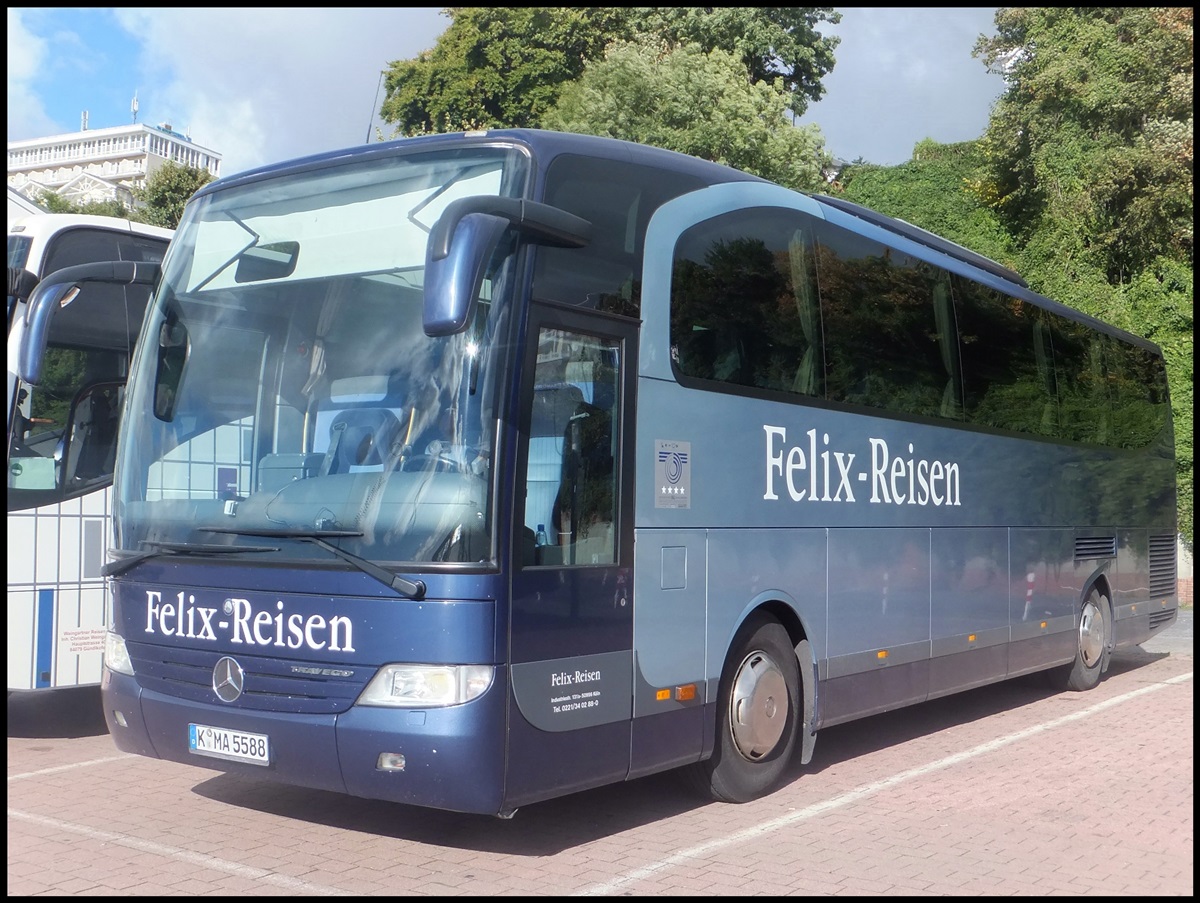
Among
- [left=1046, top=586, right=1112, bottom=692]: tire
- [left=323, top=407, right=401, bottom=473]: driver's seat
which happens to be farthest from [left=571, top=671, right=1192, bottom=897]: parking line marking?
[left=323, top=407, right=401, bottom=473]: driver's seat

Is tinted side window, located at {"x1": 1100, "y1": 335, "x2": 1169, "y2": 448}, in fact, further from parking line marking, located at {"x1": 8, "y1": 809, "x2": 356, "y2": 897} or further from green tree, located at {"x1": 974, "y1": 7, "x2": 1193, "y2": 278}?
green tree, located at {"x1": 974, "y1": 7, "x2": 1193, "y2": 278}

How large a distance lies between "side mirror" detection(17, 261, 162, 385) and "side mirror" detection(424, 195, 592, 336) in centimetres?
242

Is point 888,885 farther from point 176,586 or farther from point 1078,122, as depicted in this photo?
point 1078,122

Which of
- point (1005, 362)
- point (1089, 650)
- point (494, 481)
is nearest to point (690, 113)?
point (1089, 650)

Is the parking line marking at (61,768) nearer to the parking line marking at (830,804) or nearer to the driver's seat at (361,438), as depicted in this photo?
the driver's seat at (361,438)

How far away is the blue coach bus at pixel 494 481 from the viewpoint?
19.0ft

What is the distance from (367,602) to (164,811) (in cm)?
228

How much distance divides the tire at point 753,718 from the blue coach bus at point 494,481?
0.9 inches

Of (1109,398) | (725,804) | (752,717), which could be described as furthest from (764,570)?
(1109,398)

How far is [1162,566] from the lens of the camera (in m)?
15.4

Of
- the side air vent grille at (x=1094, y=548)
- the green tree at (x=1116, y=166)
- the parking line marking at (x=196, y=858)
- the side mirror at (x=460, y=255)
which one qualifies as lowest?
the parking line marking at (x=196, y=858)

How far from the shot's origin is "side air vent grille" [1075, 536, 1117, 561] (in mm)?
12714

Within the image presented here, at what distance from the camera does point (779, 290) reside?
8.14m

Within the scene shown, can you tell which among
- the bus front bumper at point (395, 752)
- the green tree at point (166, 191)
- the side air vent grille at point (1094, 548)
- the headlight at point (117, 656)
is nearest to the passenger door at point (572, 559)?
the bus front bumper at point (395, 752)
